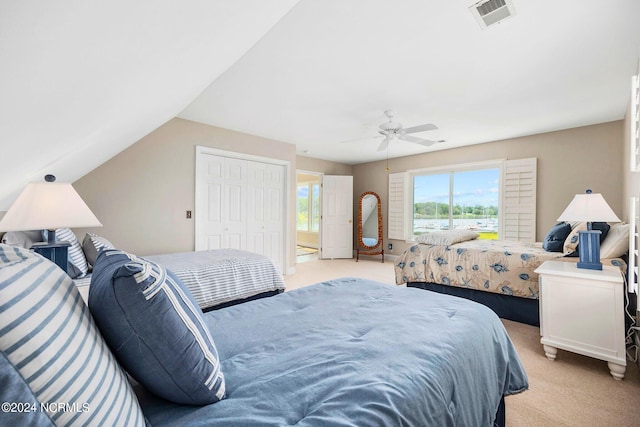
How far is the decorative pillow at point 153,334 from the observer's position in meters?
0.68

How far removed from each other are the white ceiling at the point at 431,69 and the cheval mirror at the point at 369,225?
2.81 m

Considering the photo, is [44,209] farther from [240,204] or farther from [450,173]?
[450,173]

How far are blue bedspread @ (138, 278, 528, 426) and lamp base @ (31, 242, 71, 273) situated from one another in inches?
34.4

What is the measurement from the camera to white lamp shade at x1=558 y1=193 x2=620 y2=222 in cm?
220

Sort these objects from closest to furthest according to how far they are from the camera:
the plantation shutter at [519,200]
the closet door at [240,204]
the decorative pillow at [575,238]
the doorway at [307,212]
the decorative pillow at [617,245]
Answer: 1. the decorative pillow at [617,245]
2. the decorative pillow at [575,238]
3. the closet door at [240,204]
4. the plantation shutter at [519,200]
5. the doorway at [307,212]

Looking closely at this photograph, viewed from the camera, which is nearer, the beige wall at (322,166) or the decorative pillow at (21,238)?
the decorative pillow at (21,238)

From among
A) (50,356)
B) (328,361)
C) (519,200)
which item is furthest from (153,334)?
(519,200)

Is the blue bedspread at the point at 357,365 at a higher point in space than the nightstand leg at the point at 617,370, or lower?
higher

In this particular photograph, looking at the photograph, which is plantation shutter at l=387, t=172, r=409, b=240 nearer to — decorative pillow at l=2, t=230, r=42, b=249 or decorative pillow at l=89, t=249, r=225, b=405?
decorative pillow at l=2, t=230, r=42, b=249

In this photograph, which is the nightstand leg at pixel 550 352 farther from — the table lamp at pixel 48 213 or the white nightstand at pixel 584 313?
the table lamp at pixel 48 213

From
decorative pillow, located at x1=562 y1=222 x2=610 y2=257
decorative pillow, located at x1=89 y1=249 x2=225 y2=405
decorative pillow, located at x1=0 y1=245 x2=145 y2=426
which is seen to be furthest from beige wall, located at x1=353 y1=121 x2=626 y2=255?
decorative pillow, located at x1=0 y1=245 x2=145 y2=426

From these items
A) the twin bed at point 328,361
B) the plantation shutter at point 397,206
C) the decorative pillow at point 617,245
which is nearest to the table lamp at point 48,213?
the twin bed at point 328,361

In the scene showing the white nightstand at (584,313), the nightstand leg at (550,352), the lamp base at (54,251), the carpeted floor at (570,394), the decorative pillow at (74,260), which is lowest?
the carpeted floor at (570,394)

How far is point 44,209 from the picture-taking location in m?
1.40
